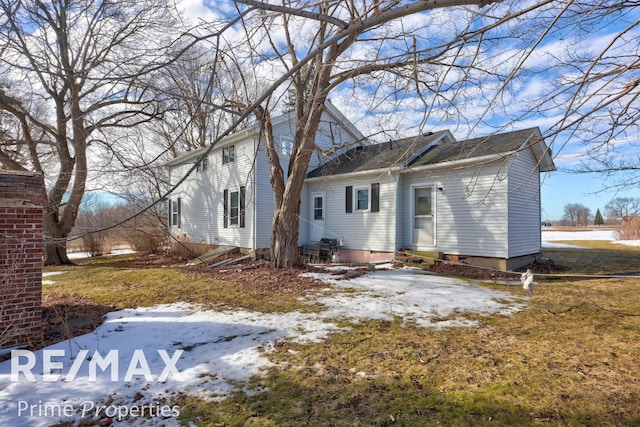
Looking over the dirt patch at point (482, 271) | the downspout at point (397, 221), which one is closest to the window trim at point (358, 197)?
the downspout at point (397, 221)

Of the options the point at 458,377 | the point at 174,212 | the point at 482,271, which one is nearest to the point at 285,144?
the point at 482,271

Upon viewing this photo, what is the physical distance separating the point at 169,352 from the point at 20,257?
2153 mm

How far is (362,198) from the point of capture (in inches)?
511

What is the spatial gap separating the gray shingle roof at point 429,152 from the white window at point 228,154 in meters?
3.71

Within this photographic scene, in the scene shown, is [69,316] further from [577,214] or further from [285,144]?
[577,214]

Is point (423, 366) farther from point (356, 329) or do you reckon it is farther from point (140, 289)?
point (140, 289)

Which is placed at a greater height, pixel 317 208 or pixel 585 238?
pixel 317 208

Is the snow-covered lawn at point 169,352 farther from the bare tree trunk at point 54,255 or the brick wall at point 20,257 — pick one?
the bare tree trunk at point 54,255

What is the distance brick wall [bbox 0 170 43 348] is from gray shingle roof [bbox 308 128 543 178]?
277 inches

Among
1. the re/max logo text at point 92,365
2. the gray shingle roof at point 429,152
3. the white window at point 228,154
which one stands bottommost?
the re/max logo text at point 92,365

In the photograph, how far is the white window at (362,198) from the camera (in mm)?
12799

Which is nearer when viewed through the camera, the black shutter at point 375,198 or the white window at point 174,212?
the black shutter at point 375,198

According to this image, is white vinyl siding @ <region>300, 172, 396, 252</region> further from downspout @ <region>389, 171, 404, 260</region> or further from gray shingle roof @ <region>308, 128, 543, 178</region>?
gray shingle roof @ <region>308, 128, 543, 178</region>

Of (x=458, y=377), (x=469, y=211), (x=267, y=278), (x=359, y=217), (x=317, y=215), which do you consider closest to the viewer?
(x=458, y=377)
